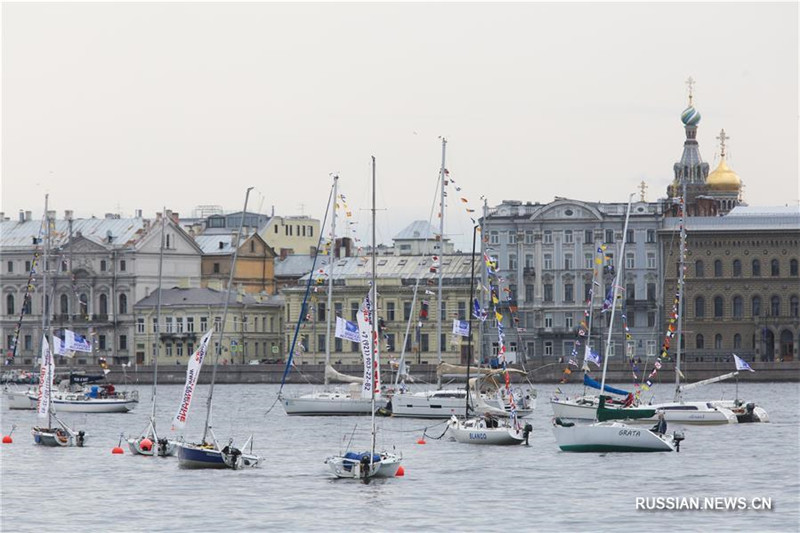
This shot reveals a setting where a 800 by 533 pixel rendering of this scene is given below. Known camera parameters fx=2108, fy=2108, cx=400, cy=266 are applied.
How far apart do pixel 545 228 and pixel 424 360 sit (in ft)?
34.8

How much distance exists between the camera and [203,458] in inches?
2126

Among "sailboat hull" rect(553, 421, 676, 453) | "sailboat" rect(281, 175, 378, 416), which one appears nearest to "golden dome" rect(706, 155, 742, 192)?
"sailboat" rect(281, 175, 378, 416)

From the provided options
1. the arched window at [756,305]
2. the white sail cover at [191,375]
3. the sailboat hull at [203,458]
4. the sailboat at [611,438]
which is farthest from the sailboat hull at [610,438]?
the arched window at [756,305]

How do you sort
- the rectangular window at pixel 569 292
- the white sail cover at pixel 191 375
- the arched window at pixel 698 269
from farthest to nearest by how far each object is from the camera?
the rectangular window at pixel 569 292, the arched window at pixel 698 269, the white sail cover at pixel 191 375

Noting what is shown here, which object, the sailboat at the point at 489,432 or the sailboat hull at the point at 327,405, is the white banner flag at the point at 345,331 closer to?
the sailboat hull at the point at 327,405

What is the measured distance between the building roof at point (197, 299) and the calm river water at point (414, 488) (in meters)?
58.2

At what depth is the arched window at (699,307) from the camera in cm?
12350

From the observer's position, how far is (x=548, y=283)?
125062 mm

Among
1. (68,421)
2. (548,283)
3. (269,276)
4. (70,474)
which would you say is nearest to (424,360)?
(548,283)

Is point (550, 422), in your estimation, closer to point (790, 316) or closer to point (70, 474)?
point (70, 474)

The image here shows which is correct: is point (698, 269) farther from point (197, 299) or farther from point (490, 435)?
point (490, 435)

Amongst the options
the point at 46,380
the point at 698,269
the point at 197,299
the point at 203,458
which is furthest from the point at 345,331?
the point at 197,299

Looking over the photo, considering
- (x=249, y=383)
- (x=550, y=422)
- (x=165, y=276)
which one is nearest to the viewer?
(x=550, y=422)

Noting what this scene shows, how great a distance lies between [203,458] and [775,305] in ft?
246
